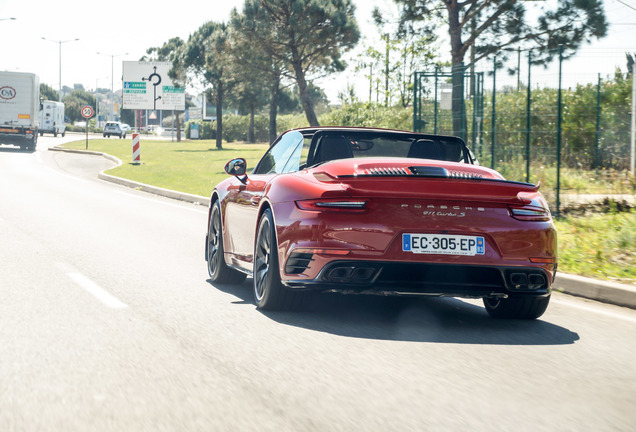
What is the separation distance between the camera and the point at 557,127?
45.3 feet

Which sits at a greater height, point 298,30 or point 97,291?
point 298,30

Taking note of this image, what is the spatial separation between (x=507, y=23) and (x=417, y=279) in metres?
17.6

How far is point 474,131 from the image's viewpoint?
16.4 meters

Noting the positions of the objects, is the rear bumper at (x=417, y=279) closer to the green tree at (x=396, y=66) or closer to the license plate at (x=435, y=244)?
the license plate at (x=435, y=244)

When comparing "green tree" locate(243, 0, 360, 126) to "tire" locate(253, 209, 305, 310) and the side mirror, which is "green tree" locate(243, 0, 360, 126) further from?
"tire" locate(253, 209, 305, 310)

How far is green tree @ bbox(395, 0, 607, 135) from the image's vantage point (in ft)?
68.1

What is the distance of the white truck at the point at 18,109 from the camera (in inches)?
1781

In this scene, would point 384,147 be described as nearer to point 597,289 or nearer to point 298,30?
point 597,289

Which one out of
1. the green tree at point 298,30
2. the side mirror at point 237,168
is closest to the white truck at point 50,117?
the green tree at point 298,30

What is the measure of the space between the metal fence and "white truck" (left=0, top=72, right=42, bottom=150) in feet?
111

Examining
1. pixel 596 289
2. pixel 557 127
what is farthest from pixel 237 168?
pixel 557 127

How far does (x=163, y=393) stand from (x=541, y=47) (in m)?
18.6

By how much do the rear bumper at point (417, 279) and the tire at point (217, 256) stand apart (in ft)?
7.03

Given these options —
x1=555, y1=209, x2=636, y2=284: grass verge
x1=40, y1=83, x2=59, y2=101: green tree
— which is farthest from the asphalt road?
x1=40, y1=83, x2=59, y2=101: green tree
